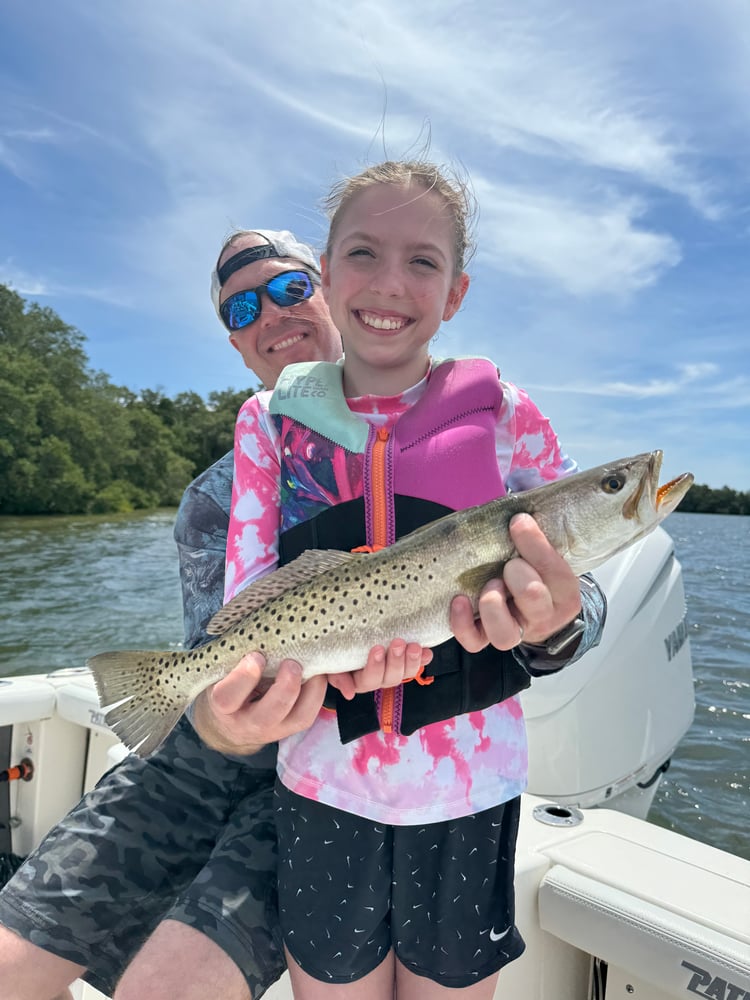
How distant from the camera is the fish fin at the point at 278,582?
2305 mm

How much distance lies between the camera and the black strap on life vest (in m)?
2.31

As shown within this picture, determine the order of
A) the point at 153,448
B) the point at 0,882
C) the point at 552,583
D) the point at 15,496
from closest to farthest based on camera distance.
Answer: the point at 552,583
the point at 0,882
the point at 15,496
the point at 153,448

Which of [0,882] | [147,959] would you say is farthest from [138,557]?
[147,959]

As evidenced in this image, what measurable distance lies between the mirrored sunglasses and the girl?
969mm

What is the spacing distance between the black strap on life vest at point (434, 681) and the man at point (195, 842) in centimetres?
11

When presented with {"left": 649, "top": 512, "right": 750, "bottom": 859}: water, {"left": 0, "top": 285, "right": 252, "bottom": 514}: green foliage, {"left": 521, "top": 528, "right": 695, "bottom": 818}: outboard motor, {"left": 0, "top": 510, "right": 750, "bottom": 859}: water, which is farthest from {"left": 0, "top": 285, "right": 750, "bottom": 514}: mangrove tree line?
{"left": 521, "top": 528, "right": 695, "bottom": 818}: outboard motor

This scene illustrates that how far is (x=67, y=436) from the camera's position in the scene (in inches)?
2534

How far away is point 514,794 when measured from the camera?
2338mm

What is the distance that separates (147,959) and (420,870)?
37.6 inches

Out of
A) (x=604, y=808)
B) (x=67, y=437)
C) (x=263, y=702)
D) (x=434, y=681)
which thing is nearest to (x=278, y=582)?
(x=263, y=702)

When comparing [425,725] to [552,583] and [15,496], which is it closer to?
[552,583]

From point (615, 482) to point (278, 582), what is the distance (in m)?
1.08

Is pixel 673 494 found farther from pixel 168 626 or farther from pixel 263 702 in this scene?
pixel 168 626

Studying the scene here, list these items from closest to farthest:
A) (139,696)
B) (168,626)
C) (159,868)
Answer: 1. (139,696)
2. (159,868)
3. (168,626)
